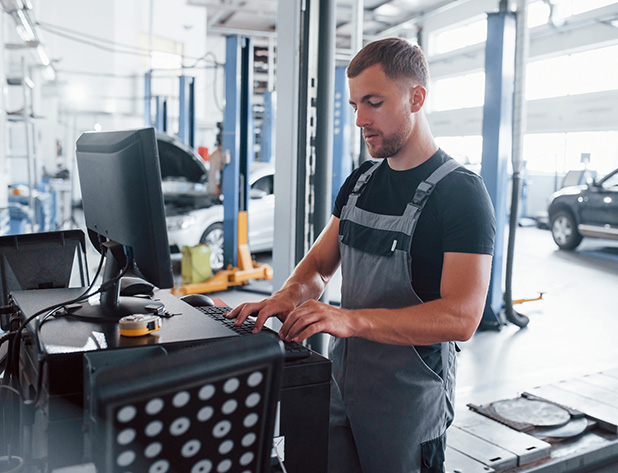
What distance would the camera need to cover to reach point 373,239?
1623 mm

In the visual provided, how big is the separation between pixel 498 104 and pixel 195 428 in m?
4.71

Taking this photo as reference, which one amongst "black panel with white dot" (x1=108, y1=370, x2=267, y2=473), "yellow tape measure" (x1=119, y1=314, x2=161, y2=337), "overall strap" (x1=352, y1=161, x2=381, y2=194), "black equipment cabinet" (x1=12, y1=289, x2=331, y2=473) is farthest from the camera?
"overall strap" (x1=352, y1=161, x2=381, y2=194)

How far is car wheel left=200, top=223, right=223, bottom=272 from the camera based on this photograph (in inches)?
275

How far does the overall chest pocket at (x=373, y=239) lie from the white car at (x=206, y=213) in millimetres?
5159

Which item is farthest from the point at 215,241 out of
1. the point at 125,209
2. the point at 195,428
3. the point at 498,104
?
the point at 195,428

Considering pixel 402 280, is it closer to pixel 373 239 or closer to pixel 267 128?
pixel 373 239

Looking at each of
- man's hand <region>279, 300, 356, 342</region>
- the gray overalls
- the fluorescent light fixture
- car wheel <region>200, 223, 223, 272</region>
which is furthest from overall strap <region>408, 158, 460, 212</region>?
the fluorescent light fixture

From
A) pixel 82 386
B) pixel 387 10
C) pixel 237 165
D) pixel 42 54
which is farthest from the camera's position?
pixel 387 10

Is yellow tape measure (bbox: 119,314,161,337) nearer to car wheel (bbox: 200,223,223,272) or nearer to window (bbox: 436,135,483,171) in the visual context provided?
car wheel (bbox: 200,223,223,272)

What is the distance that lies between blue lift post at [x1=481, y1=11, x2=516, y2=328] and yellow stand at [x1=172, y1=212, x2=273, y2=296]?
259 centimetres

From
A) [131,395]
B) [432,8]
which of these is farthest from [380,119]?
[432,8]

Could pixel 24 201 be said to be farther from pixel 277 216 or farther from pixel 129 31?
pixel 129 31

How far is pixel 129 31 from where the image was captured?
1451cm

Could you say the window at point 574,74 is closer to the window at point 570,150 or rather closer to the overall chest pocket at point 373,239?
the window at point 570,150
